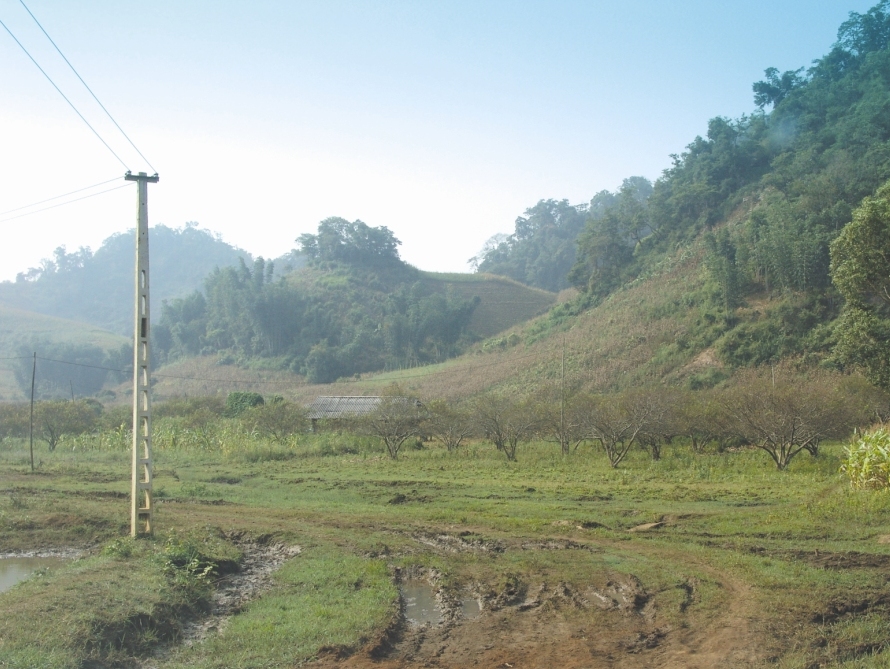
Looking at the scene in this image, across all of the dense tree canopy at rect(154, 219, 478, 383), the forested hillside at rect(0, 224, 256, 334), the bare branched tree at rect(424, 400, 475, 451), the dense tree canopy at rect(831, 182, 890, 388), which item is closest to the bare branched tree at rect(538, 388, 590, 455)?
the bare branched tree at rect(424, 400, 475, 451)

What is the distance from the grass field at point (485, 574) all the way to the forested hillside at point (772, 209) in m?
25.2

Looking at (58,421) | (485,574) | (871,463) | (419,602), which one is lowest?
(419,602)

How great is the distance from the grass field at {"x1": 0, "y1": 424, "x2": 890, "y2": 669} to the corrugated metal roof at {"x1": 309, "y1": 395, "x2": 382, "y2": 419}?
22.9 m

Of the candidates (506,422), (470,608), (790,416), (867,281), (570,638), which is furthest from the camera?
(506,422)

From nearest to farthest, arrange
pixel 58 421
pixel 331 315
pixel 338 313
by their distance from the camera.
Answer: pixel 58 421
pixel 331 315
pixel 338 313

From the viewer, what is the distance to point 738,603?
1016cm

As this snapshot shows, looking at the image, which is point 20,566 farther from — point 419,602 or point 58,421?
point 58,421

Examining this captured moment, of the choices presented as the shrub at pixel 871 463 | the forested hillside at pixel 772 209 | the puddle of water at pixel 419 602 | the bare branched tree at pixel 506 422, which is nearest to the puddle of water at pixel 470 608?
the puddle of water at pixel 419 602

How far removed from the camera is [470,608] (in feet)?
36.3

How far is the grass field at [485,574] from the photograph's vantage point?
870 centimetres

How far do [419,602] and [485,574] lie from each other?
152cm

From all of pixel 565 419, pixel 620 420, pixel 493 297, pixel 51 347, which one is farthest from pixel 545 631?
pixel 51 347

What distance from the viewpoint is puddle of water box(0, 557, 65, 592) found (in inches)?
560

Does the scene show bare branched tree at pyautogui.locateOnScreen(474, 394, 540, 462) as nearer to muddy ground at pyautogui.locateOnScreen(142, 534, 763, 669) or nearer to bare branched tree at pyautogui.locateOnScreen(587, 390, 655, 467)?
bare branched tree at pyautogui.locateOnScreen(587, 390, 655, 467)
